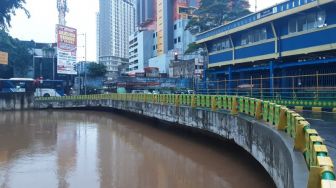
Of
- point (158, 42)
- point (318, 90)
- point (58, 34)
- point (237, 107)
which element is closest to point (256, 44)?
point (318, 90)

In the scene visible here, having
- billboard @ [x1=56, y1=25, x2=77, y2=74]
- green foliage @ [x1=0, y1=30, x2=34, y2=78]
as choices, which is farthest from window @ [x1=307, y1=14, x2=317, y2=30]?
green foliage @ [x1=0, y1=30, x2=34, y2=78]

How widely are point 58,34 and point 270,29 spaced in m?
26.2

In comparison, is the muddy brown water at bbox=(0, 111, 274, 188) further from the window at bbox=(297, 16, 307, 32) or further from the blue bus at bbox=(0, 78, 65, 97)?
the blue bus at bbox=(0, 78, 65, 97)

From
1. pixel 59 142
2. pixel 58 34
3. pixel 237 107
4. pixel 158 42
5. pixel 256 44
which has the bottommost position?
pixel 59 142

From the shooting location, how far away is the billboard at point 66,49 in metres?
41.3

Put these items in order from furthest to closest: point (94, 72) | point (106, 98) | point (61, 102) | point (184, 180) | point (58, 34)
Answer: point (94, 72)
point (61, 102)
point (58, 34)
point (106, 98)
point (184, 180)

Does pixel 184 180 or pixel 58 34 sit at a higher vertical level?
pixel 58 34

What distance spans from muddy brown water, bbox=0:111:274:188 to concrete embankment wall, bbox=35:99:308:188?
84cm

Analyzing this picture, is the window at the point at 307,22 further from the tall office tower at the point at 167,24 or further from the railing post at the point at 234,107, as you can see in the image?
the tall office tower at the point at 167,24

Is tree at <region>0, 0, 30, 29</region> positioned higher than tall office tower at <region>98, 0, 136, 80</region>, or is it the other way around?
tall office tower at <region>98, 0, 136, 80</region>

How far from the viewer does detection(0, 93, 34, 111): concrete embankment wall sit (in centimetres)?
4194

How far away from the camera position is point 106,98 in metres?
36.8

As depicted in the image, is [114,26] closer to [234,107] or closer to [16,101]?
[16,101]

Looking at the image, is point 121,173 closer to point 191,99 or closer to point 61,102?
point 191,99
